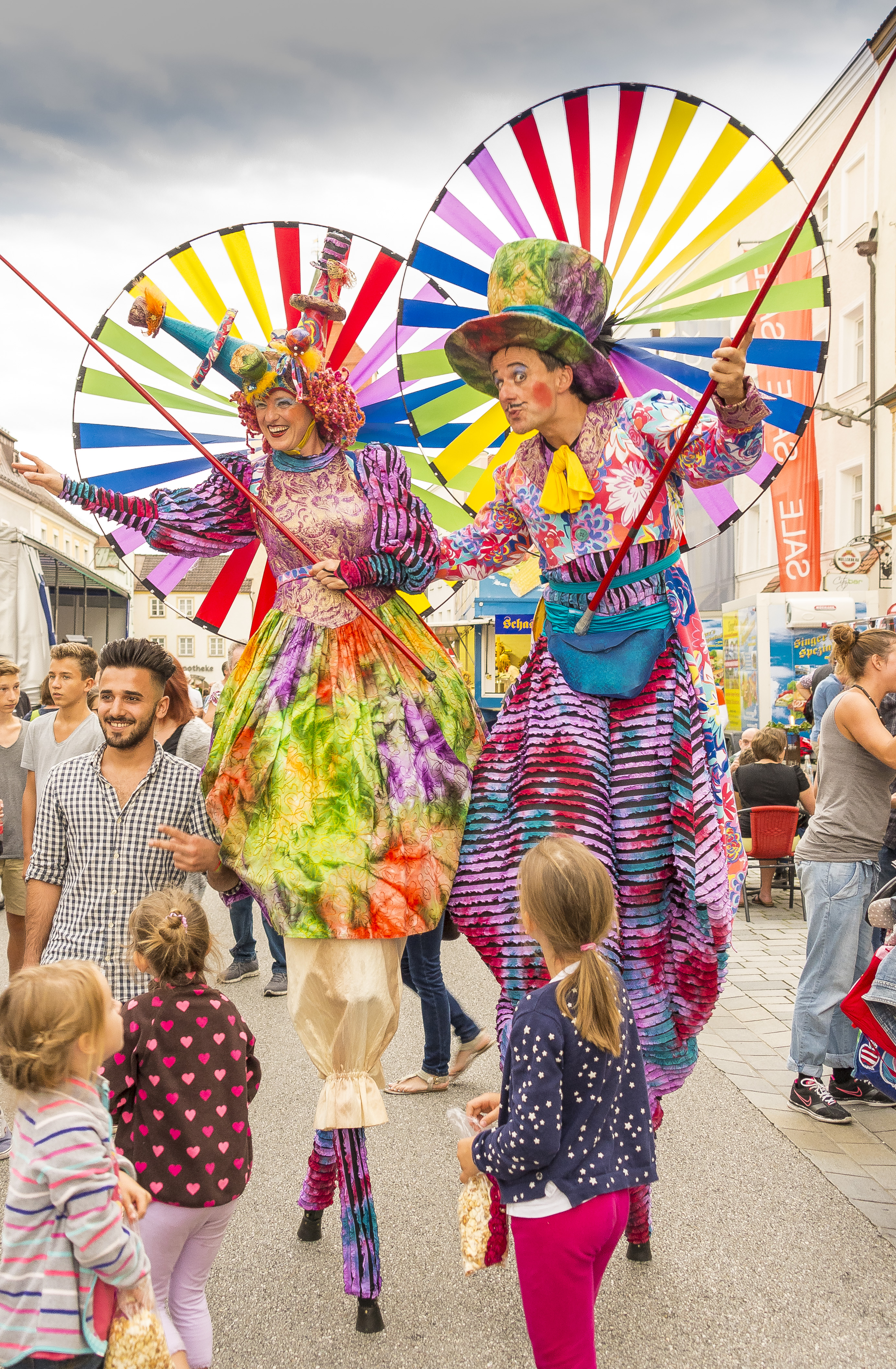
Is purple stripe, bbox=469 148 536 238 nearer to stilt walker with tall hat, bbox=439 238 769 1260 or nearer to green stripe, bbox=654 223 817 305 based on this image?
stilt walker with tall hat, bbox=439 238 769 1260

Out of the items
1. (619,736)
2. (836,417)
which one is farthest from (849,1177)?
(836,417)

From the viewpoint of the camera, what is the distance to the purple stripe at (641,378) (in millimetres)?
2695

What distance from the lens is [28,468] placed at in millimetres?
2551

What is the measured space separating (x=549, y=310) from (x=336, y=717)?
108cm

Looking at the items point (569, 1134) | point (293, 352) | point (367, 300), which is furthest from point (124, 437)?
point (569, 1134)

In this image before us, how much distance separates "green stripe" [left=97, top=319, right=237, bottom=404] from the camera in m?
2.99

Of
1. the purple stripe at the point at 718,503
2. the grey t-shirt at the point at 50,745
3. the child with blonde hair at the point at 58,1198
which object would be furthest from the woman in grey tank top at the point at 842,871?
the grey t-shirt at the point at 50,745

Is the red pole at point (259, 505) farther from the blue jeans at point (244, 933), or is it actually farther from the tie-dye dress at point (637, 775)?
the blue jeans at point (244, 933)

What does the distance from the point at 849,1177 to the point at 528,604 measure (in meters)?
7.41

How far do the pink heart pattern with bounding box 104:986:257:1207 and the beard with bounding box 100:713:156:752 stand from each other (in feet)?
2.40

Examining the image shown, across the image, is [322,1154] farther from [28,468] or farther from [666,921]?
[28,468]

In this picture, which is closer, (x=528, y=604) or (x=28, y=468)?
(x=28, y=468)

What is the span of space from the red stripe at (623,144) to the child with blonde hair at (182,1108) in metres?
1.97

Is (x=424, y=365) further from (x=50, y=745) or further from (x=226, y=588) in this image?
(x=50, y=745)
